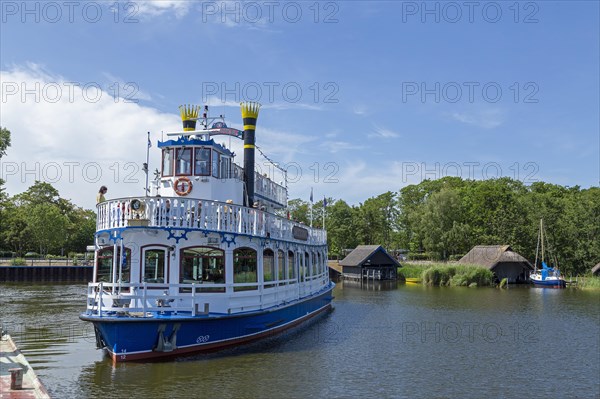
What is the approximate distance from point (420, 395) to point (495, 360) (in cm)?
552

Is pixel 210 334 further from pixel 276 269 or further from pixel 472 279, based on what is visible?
pixel 472 279

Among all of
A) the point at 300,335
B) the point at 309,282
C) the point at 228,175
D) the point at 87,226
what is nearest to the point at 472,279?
the point at 309,282

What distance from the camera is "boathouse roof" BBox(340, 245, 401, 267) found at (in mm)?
60094

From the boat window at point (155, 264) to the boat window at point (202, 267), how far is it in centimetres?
68

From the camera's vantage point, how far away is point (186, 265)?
697 inches

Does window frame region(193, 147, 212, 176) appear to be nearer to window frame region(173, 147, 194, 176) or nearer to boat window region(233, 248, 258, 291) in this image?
window frame region(173, 147, 194, 176)

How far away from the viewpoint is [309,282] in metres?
27.4

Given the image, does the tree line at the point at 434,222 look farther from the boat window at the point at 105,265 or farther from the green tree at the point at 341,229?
the boat window at the point at 105,265

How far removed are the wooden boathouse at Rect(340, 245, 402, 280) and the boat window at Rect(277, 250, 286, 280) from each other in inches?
1482

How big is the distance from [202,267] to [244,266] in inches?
70.9

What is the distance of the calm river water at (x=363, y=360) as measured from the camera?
47.5 feet

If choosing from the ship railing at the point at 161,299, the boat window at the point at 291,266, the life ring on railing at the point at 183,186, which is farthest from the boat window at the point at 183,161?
the boat window at the point at 291,266

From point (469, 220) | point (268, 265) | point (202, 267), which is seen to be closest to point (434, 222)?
point (469, 220)

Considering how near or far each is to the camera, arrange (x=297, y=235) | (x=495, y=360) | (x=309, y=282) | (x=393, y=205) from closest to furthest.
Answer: (x=495, y=360) → (x=297, y=235) → (x=309, y=282) → (x=393, y=205)
